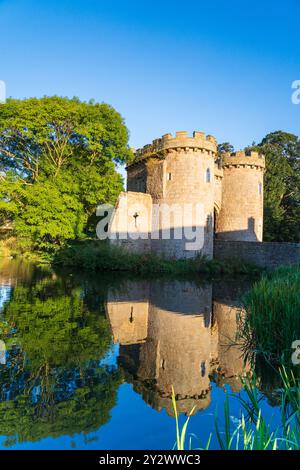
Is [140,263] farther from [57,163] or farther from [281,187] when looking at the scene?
[281,187]

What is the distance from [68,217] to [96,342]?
1539cm

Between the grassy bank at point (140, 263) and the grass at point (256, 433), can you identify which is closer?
the grass at point (256, 433)

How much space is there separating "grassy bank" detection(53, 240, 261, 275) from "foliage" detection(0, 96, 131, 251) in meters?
2.35

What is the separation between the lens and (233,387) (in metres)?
4.57

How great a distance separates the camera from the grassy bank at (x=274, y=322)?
5168mm

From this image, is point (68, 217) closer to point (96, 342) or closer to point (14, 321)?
point (14, 321)

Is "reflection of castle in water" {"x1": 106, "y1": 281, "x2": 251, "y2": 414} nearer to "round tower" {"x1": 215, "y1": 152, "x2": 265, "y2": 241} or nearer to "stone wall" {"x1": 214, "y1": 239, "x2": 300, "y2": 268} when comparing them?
"stone wall" {"x1": 214, "y1": 239, "x2": 300, "y2": 268}

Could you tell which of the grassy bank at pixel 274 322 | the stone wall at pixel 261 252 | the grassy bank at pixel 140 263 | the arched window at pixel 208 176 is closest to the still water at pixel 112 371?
the grassy bank at pixel 274 322

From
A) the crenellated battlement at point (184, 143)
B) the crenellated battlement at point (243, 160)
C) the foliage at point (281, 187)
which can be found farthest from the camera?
the foliage at point (281, 187)

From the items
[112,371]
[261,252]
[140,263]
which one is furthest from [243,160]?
[112,371]

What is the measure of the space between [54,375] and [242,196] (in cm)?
2192

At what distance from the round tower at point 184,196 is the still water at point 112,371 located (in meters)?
10.4

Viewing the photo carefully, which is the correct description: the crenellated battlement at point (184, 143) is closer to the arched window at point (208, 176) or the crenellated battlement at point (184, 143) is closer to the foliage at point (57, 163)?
the arched window at point (208, 176)
